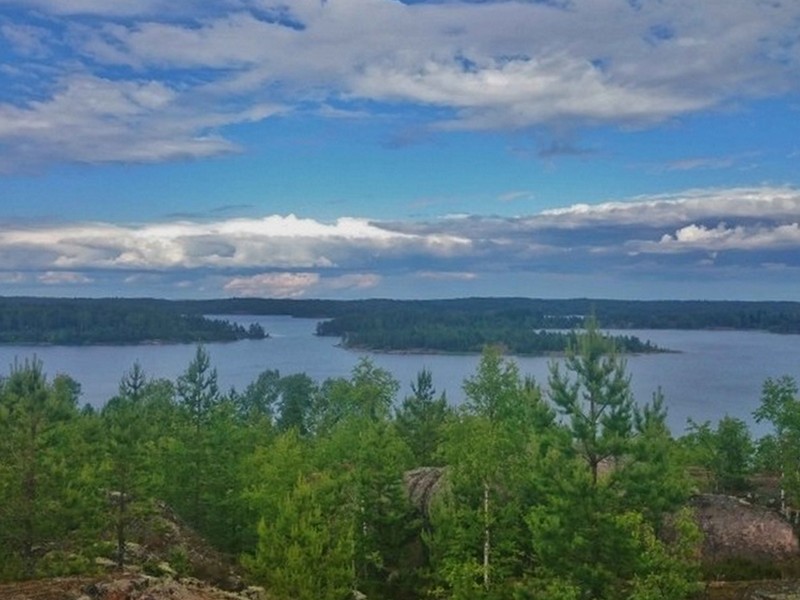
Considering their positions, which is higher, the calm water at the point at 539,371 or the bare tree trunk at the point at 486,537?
the bare tree trunk at the point at 486,537

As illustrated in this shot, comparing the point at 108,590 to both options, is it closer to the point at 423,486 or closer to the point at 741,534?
the point at 423,486

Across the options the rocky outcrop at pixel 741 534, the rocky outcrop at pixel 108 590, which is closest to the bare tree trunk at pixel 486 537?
the rocky outcrop at pixel 108 590

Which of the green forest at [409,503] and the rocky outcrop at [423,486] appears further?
the rocky outcrop at [423,486]

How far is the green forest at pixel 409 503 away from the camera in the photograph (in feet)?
83.9

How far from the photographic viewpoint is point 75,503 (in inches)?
1156

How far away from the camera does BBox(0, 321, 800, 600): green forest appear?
25578 mm

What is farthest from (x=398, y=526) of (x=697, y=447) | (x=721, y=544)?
(x=697, y=447)

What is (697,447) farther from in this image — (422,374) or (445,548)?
(445,548)

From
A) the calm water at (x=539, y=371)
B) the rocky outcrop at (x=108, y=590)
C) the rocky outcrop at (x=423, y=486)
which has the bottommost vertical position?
the calm water at (x=539, y=371)

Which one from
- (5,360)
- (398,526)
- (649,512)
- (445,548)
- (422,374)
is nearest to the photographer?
(649,512)

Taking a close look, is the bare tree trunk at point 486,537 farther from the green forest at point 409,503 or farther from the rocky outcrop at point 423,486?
the rocky outcrop at point 423,486

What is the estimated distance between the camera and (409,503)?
119 ft

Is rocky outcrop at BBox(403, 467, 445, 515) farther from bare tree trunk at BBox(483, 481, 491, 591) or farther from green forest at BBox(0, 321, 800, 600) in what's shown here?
bare tree trunk at BBox(483, 481, 491, 591)

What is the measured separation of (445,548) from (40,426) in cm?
1499
